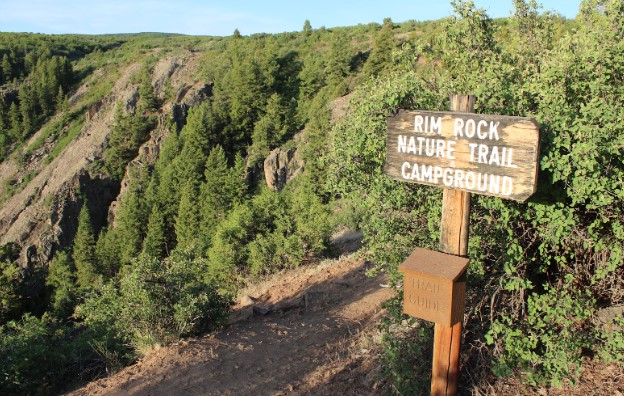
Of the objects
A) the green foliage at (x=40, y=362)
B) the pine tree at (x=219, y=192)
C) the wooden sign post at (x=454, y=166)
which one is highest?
the wooden sign post at (x=454, y=166)

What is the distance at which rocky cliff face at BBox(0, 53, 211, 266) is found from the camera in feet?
128

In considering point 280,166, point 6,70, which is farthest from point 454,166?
point 6,70

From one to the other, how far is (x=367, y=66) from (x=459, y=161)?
38742 millimetres

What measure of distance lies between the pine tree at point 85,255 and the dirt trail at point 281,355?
28.0 metres

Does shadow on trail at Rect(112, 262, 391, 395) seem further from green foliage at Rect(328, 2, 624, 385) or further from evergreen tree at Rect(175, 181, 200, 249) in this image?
evergreen tree at Rect(175, 181, 200, 249)

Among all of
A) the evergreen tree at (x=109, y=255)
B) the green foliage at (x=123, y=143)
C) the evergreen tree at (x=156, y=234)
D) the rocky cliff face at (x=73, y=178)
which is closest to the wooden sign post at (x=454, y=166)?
the evergreen tree at (x=156, y=234)

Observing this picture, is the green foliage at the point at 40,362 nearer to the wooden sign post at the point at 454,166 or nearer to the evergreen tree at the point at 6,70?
the wooden sign post at the point at 454,166

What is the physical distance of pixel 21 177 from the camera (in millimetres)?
47031

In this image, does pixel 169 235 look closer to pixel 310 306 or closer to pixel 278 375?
pixel 310 306

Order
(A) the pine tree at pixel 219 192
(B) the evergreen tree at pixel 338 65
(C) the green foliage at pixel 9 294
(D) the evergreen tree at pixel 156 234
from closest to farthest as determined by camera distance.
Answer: (C) the green foliage at pixel 9 294, (A) the pine tree at pixel 219 192, (D) the evergreen tree at pixel 156 234, (B) the evergreen tree at pixel 338 65

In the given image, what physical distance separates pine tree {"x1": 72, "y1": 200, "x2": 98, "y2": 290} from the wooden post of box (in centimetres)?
3373

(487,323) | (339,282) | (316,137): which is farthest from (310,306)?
(316,137)

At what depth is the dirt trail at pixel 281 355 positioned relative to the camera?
596 cm

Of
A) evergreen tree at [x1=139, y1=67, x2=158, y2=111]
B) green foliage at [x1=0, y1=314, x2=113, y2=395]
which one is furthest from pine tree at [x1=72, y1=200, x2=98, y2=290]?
green foliage at [x1=0, y1=314, x2=113, y2=395]
